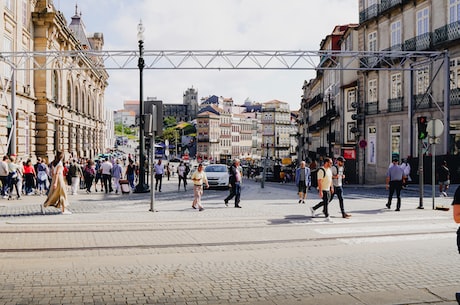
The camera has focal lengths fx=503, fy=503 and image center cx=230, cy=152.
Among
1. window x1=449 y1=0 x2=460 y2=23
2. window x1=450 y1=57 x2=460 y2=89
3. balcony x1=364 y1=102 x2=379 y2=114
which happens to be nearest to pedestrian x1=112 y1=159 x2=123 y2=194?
window x1=450 y1=57 x2=460 y2=89

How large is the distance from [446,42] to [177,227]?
78.8ft

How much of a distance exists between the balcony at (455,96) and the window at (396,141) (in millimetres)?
5351

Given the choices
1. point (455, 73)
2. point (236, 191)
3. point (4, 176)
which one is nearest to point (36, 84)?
point (4, 176)

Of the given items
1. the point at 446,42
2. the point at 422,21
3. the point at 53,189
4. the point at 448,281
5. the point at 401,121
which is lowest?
the point at 448,281

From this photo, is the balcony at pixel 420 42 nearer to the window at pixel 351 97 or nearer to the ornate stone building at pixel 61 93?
the window at pixel 351 97

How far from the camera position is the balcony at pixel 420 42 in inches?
1245

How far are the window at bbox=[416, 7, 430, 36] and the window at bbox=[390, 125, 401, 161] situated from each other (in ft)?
21.3

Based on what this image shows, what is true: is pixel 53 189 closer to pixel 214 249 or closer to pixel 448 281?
pixel 214 249

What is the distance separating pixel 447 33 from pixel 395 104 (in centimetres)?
657

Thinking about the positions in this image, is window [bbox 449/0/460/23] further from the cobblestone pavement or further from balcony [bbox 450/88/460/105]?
the cobblestone pavement

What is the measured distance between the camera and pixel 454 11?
29.5 m

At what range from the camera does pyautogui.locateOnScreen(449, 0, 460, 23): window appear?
29.2m

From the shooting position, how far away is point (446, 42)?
2980 cm

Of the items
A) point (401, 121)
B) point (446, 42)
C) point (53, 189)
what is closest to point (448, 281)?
point (53, 189)
